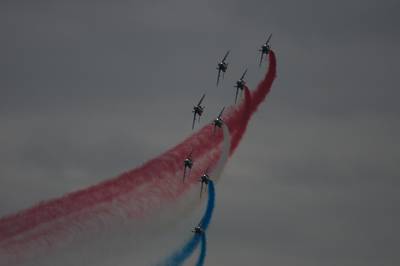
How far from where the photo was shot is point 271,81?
104 metres

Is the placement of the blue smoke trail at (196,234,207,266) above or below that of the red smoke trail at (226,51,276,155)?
below

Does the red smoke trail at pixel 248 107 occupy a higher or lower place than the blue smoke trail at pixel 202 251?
higher

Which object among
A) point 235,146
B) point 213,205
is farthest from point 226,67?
point 213,205

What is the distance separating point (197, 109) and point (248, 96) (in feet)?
23.4

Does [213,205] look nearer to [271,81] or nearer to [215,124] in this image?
[215,124]

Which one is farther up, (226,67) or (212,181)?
(226,67)

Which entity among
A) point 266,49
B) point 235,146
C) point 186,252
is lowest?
point 186,252

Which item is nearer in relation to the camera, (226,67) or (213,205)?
(213,205)

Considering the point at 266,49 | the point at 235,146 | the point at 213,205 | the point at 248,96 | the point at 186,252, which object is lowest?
the point at 186,252

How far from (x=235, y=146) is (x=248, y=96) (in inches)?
290

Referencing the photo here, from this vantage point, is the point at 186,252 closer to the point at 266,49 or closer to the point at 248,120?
the point at 248,120

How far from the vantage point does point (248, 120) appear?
102438 millimetres

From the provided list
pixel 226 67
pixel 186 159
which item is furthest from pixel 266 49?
pixel 186 159

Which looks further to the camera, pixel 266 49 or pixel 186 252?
pixel 266 49
